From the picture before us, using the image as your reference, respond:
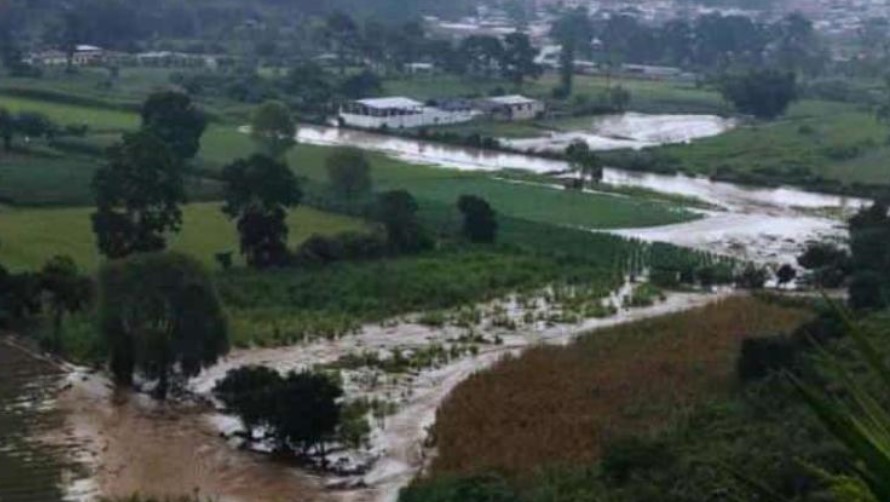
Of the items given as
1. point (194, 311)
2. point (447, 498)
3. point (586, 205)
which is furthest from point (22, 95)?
point (447, 498)

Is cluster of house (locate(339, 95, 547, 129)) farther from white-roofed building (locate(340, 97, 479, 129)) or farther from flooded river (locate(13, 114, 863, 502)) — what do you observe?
flooded river (locate(13, 114, 863, 502))

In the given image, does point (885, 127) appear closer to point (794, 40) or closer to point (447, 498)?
point (794, 40)

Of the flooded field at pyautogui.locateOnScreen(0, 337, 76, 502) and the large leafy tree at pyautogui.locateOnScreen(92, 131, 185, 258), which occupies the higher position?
the large leafy tree at pyautogui.locateOnScreen(92, 131, 185, 258)

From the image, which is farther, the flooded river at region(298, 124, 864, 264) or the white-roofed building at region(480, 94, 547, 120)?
the white-roofed building at region(480, 94, 547, 120)

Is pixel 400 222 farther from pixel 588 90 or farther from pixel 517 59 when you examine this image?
pixel 588 90

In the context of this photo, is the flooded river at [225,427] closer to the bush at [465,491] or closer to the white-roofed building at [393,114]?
the bush at [465,491]

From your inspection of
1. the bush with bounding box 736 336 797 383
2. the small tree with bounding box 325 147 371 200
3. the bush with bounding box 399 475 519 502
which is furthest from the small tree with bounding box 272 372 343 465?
the small tree with bounding box 325 147 371 200
